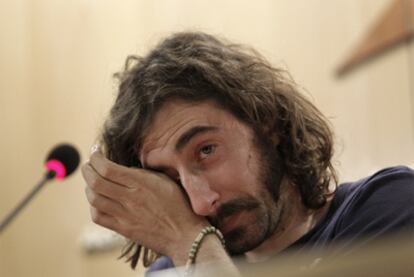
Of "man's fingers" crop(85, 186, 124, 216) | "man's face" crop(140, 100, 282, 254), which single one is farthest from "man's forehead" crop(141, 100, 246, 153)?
"man's fingers" crop(85, 186, 124, 216)

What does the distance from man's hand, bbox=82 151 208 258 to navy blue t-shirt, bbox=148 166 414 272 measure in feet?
0.73

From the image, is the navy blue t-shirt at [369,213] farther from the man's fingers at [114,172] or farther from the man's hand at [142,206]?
the man's fingers at [114,172]

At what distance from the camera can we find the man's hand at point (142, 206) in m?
1.40

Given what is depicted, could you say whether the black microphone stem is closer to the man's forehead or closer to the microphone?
the microphone

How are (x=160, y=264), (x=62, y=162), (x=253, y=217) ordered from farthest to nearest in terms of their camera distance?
(x=160, y=264)
(x=62, y=162)
(x=253, y=217)

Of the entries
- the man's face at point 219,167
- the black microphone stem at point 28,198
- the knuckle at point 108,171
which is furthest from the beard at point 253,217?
the black microphone stem at point 28,198

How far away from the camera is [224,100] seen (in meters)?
1.50

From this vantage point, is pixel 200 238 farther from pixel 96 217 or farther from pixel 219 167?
pixel 96 217

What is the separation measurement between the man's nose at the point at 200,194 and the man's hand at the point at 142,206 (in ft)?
0.08

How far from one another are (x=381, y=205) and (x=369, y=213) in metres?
0.03

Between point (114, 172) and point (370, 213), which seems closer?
point (370, 213)

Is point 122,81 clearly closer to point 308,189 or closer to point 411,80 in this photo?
point 308,189

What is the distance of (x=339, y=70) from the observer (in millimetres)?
2977

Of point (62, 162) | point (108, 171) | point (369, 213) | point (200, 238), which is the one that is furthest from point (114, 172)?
point (369, 213)
